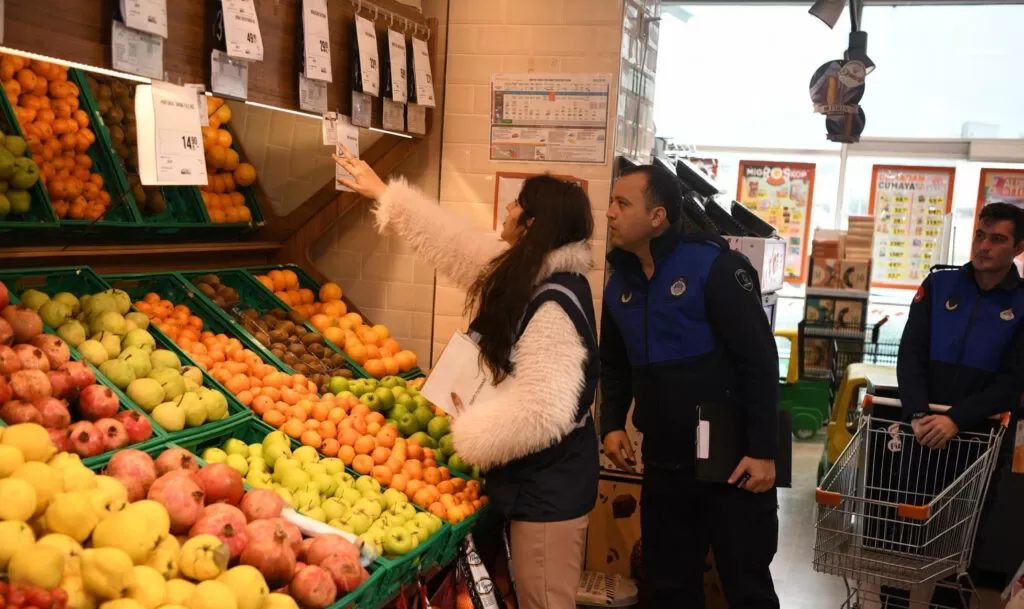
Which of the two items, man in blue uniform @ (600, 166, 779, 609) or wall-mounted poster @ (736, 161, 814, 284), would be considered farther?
wall-mounted poster @ (736, 161, 814, 284)

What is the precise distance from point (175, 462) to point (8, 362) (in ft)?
1.62

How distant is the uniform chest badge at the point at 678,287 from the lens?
3135 mm

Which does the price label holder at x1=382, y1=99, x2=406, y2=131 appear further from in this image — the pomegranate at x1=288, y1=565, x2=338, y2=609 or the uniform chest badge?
the pomegranate at x1=288, y1=565, x2=338, y2=609

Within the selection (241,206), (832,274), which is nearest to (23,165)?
(241,206)

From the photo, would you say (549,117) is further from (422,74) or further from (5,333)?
(5,333)

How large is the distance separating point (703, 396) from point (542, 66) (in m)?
1.89

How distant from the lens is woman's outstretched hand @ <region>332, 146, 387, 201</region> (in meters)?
3.26

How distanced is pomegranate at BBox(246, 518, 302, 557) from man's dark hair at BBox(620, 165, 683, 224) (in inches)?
62.4

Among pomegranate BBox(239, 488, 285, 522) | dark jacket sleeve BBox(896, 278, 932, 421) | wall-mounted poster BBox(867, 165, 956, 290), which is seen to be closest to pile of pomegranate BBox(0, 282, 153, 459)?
pomegranate BBox(239, 488, 285, 522)

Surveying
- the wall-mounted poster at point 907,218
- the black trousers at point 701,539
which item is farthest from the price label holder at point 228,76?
the wall-mounted poster at point 907,218

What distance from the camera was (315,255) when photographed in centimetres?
469

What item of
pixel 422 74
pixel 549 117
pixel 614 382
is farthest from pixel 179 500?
pixel 549 117

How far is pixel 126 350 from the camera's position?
2.80 meters

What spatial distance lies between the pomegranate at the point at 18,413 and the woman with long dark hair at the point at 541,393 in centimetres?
Answer: 118
